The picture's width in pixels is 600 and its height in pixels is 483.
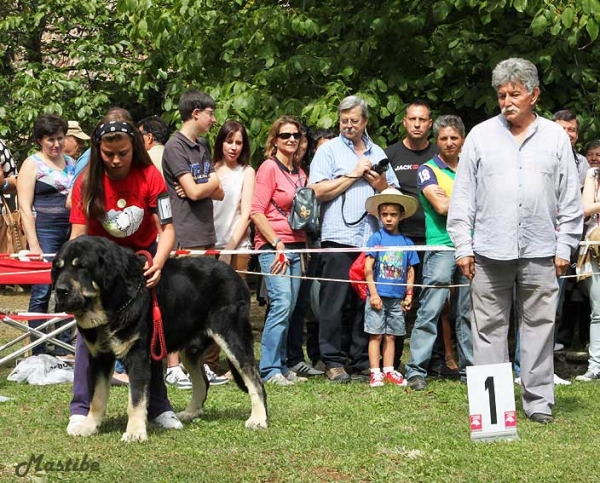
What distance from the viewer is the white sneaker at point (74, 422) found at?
6587 millimetres

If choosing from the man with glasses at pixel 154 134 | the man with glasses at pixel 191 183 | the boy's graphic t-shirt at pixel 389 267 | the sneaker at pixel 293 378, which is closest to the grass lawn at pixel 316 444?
the sneaker at pixel 293 378

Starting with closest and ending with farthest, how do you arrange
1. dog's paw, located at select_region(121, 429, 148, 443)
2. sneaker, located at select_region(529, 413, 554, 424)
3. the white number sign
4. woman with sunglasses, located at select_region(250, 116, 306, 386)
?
dog's paw, located at select_region(121, 429, 148, 443) < the white number sign < sneaker, located at select_region(529, 413, 554, 424) < woman with sunglasses, located at select_region(250, 116, 306, 386)

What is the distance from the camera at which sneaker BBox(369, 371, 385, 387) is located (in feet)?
29.1

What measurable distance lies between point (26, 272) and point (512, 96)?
13.7 ft

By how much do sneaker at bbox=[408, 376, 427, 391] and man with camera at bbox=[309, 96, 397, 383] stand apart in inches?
19.8

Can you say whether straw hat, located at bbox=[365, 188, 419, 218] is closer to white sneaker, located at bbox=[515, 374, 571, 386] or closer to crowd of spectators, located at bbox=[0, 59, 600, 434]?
crowd of spectators, located at bbox=[0, 59, 600, 434]

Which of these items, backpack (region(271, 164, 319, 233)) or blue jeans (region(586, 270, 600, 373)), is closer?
backpack (region(271, 164, 319, 233))

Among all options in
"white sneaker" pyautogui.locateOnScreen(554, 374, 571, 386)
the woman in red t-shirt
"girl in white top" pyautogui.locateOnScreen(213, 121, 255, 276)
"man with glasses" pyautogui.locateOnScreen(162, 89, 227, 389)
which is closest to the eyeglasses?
"girl in white top" pyautogui.locateOnScreen(213, 121, 255, 276)

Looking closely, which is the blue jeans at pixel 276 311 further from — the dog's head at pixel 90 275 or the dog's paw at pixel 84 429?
the dog's head at pixel 90 275

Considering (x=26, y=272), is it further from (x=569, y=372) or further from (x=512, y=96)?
(x=569, y=372)

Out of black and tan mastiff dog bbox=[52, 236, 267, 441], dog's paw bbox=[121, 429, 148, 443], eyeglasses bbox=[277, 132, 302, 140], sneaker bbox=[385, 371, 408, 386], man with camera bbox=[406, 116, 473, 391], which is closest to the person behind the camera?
black and tan mastiff dog bbox=[52, 236, 267, 441]

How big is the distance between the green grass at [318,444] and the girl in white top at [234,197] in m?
1.69

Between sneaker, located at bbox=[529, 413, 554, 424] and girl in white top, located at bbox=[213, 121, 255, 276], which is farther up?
girl in white top, located at bbox=[213, 121, 255, 276]

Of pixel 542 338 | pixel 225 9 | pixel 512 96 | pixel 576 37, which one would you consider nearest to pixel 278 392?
pixel 542 338
